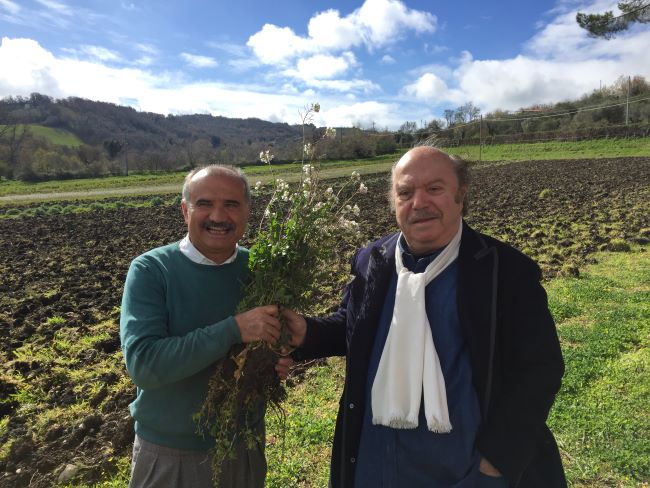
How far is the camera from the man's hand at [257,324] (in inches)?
83.7

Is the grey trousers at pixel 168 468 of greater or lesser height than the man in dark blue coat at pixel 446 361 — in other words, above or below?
below

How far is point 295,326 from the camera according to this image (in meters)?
2.42

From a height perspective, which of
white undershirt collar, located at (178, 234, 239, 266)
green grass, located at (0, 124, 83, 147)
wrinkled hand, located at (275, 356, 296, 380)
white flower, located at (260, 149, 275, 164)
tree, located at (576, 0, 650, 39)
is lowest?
wrinkled hand, located at (275, 356, 296, 380)

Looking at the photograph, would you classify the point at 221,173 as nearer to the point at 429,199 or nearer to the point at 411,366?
the point at 429,199

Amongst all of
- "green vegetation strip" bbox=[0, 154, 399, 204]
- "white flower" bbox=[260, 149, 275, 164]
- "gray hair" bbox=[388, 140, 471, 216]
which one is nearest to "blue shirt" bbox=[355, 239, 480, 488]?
"gray hair" bbox=[388, 140, 471, 216]

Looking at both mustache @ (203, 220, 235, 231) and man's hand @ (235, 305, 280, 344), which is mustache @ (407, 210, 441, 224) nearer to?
man's hand @ (235, 305, 280, 344)

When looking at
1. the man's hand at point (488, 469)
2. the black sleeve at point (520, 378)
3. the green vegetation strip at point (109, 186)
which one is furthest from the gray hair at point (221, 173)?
the green vegetation strip at point (109, 186)

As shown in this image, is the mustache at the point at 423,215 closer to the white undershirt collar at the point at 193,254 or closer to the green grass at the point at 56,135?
Result: the white undershirt collar at the point at 193,254

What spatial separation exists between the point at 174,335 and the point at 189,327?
77mm

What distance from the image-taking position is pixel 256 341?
2.24 meters

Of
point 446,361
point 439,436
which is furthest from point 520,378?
point 439,436

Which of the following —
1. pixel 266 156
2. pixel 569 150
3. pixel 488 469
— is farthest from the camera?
pixel 569 150

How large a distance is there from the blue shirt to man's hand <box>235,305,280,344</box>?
1.70ft

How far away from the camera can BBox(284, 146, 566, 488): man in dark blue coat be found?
1.92 m
